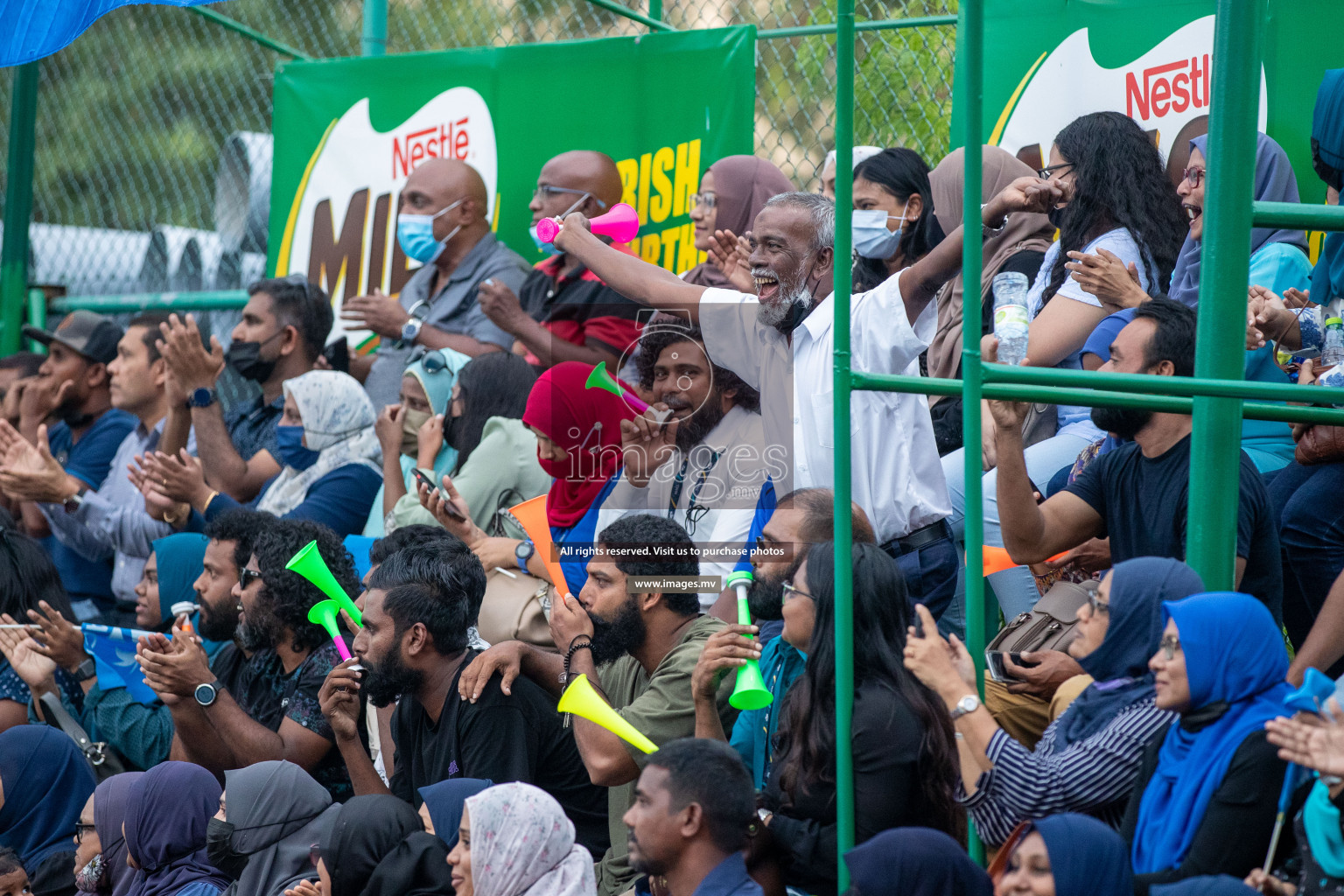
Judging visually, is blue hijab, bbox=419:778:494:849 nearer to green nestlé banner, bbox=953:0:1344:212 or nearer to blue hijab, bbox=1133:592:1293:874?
blue hijab, bbox=1133:592:1293:874

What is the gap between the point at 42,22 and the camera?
4930mm

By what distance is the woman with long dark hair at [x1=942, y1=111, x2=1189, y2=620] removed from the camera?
14.0 feet

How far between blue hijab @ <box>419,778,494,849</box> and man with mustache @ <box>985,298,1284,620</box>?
1.40 m

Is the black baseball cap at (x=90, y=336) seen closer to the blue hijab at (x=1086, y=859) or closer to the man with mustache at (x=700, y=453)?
the man with mustache at (x=700, y=453)

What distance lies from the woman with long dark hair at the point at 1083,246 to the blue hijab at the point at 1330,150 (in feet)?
1.59

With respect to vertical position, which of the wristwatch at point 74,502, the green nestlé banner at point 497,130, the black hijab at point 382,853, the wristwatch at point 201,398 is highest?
the green nestlé banner at point 497,130

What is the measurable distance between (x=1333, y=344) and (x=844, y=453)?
157 centimetres

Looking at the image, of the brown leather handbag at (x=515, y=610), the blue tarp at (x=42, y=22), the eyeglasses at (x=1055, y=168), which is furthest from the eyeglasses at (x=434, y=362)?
the eyeglasses at (x=1055, y=168)

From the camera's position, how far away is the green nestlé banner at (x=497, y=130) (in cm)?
616

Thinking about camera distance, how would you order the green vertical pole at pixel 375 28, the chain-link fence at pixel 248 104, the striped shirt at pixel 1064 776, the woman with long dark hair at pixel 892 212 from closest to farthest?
the striped shirt at pixel 1064 776
the woman with long dark hair at pixel 892 212
the chain-link fence at pixel 248 104
the green vertical pole at pixel 375 28

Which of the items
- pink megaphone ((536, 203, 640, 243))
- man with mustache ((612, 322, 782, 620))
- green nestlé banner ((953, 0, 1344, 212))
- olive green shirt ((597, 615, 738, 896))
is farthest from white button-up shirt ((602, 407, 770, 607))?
green nestlé banner ((953, 0, 1344, 212))

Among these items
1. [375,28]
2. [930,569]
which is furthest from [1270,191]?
[375,28]

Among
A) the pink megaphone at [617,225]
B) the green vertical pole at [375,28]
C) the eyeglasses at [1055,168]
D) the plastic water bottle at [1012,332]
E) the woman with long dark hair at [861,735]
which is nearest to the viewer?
the woman with long dark hair at [861,735]

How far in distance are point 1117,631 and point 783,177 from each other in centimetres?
288
